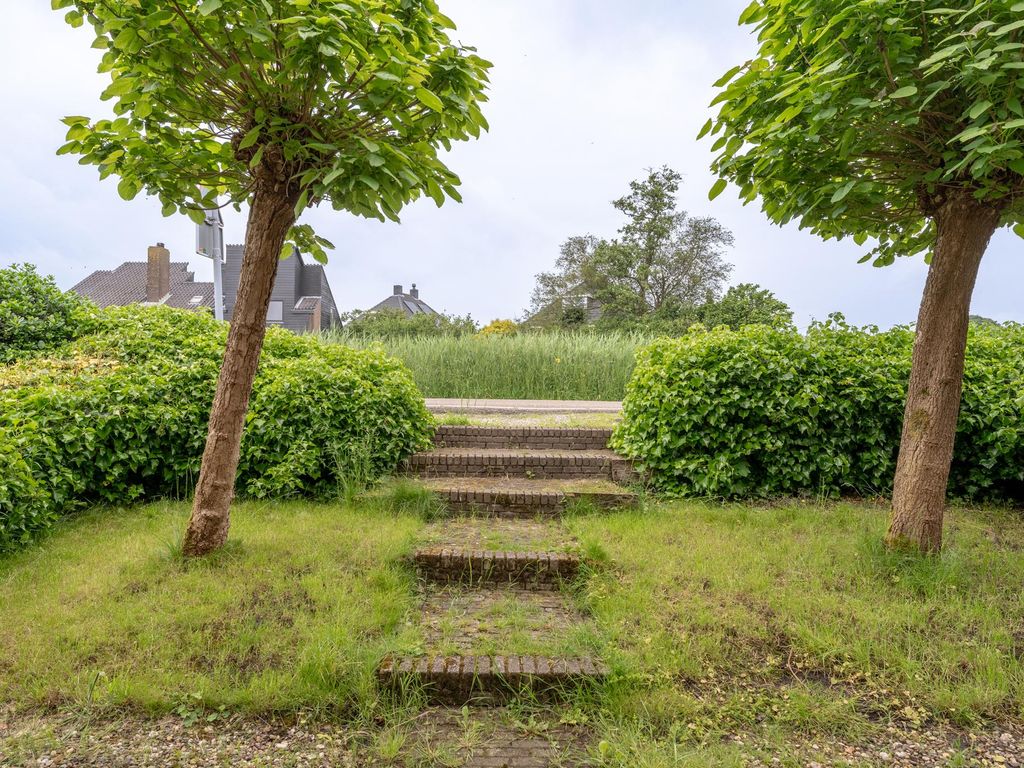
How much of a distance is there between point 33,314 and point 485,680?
22.7 feet

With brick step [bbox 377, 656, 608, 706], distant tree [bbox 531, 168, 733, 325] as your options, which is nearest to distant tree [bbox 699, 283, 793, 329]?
distant tree [bbox 531, 168, 733, 325]

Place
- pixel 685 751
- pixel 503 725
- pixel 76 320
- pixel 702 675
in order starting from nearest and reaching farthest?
pixel 685 751, pixel 503 725, pixel 702 675, pixel 76 320

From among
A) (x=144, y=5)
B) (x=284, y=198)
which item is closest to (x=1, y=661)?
(x=284, y=198)

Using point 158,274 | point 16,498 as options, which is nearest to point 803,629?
point 16,498

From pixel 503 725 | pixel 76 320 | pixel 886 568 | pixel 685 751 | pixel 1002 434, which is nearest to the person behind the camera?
pixel 685 751

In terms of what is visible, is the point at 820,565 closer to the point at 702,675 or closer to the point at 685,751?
the point at 702,675

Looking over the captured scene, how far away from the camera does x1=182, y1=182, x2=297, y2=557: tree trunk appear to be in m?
3.67

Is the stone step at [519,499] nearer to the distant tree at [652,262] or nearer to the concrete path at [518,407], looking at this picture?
the concrete path at [518,407]

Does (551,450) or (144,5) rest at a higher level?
(144,5)

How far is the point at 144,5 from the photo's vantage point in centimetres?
282

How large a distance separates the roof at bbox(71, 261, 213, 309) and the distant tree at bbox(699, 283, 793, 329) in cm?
2400

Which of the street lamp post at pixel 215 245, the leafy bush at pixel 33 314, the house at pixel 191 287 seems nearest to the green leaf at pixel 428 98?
the leafy bush at pixel 33 314

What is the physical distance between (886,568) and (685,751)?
6.84 feet

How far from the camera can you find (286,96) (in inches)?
126
